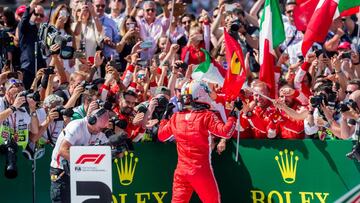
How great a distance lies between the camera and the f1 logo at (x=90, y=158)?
1401cm

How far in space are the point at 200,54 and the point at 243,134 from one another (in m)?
2.64

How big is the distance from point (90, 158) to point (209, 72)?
3704mm

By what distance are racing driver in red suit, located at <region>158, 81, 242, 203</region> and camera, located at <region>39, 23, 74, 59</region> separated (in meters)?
2.31

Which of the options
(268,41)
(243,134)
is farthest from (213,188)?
(268,41)

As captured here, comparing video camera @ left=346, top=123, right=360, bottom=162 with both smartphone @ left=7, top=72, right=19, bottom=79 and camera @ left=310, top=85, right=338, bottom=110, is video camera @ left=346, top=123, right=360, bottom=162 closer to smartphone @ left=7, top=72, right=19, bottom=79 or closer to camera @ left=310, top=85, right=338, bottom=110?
camera @ left=310, top=85, right=338, bottom=110

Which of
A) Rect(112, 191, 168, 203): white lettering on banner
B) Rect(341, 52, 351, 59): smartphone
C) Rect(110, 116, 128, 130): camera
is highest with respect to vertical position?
Rect(341, 52, 351, 59): smartphone

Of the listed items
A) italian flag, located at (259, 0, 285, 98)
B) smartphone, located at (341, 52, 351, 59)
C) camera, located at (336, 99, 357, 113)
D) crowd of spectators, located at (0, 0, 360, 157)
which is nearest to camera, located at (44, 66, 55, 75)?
crowd of spectators, located at (0, 0, 360, 157)

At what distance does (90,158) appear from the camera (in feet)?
46.2

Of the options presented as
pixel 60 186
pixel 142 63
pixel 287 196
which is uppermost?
pixel 142 63

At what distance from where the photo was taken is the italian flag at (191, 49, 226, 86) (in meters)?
17.2

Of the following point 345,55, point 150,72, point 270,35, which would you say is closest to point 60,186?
point 150,72

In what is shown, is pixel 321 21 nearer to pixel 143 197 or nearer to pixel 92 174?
pixel 143 197

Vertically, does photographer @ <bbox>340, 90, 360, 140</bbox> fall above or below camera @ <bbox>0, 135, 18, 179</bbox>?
above

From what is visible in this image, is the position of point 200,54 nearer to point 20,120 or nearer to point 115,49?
point 115,49
